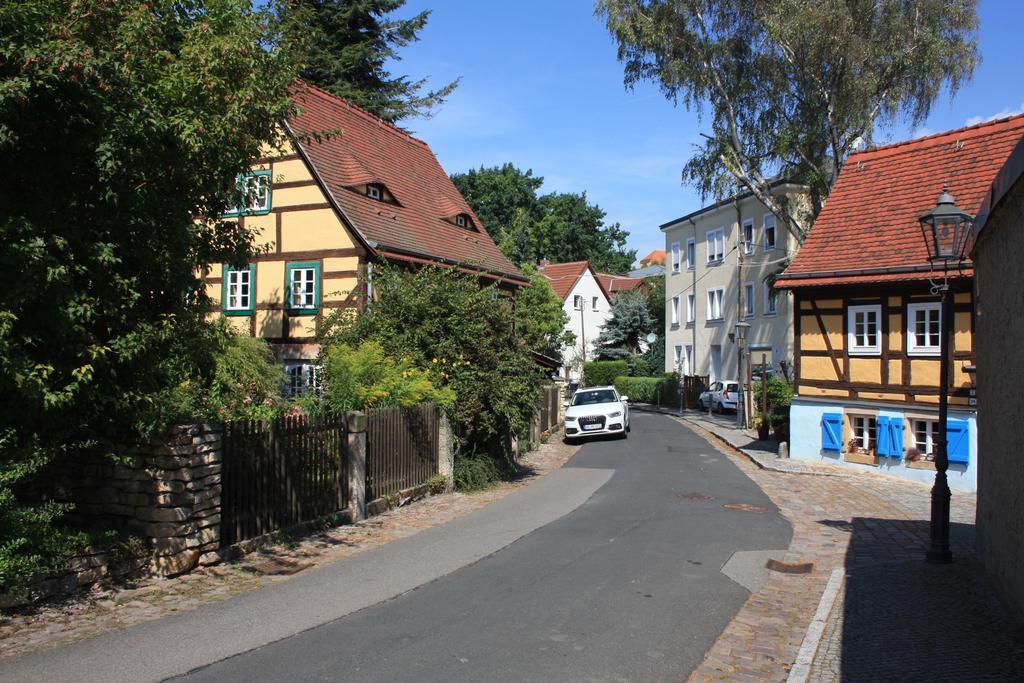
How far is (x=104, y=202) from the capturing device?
7.38m

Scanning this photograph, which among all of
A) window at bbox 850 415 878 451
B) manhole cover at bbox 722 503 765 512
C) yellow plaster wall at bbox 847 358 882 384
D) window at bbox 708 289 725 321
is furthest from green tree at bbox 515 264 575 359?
manhole cover at bbox 722 503 765 512

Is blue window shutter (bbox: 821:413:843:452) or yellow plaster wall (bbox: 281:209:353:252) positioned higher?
yellow plaster wall (bbox: 281:209:353:252)

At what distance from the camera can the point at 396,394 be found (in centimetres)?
1398

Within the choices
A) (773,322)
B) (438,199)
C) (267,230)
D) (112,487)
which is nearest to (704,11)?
(438,199)

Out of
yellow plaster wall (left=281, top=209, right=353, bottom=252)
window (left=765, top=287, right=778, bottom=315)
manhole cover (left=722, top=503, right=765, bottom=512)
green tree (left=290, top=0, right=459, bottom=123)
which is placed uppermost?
green tree (left=290, top=0, right=459, bottom=123)

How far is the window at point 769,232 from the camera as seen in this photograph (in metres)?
37.3

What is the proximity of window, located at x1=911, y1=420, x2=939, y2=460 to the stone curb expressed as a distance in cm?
1167

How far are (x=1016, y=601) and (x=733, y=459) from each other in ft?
50.3

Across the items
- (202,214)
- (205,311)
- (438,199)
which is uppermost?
(438,199)

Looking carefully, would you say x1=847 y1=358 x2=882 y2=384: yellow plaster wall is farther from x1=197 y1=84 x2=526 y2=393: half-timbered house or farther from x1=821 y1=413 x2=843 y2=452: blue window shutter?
x1=197 y1=84 x2=526 y2=393: half-timbered house

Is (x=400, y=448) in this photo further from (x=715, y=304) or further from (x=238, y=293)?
(x=715, y=304)

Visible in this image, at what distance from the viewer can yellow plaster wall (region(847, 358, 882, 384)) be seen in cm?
2006

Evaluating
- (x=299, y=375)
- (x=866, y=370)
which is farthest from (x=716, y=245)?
(x=299, y=375)

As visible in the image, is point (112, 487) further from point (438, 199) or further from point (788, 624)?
point (438, 199)
